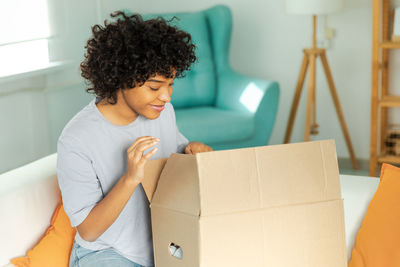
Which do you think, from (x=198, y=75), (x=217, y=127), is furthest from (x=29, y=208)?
(x=198, y=75)

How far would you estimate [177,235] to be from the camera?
1125mm

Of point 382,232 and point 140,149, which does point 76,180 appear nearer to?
point 140,149

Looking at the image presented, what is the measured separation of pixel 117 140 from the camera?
1321 mm

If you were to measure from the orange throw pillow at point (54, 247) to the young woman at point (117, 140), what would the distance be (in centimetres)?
5

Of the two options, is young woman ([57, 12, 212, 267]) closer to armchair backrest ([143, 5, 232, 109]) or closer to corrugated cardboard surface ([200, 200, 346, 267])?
corrugated cardboard surface ([200, 200, 346, 267])

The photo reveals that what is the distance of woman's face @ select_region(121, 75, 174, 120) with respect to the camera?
4.08 ft

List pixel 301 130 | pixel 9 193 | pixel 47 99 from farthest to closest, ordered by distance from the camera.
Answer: pixel 301 130, pixel 47 99, pixel 9 193

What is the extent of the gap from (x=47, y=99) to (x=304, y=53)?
1.51m

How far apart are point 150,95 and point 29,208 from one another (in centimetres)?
43

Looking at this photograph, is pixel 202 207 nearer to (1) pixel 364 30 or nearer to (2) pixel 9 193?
(2) pixel 9 193

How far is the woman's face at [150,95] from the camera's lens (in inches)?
48.9

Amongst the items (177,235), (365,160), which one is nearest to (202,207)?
(177,235)

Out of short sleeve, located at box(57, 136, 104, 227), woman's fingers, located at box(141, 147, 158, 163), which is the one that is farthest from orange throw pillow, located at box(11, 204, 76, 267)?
woman's fingers, located at box(141, 147, 158, 163)

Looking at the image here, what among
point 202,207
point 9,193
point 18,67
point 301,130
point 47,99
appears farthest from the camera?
point 301,130
